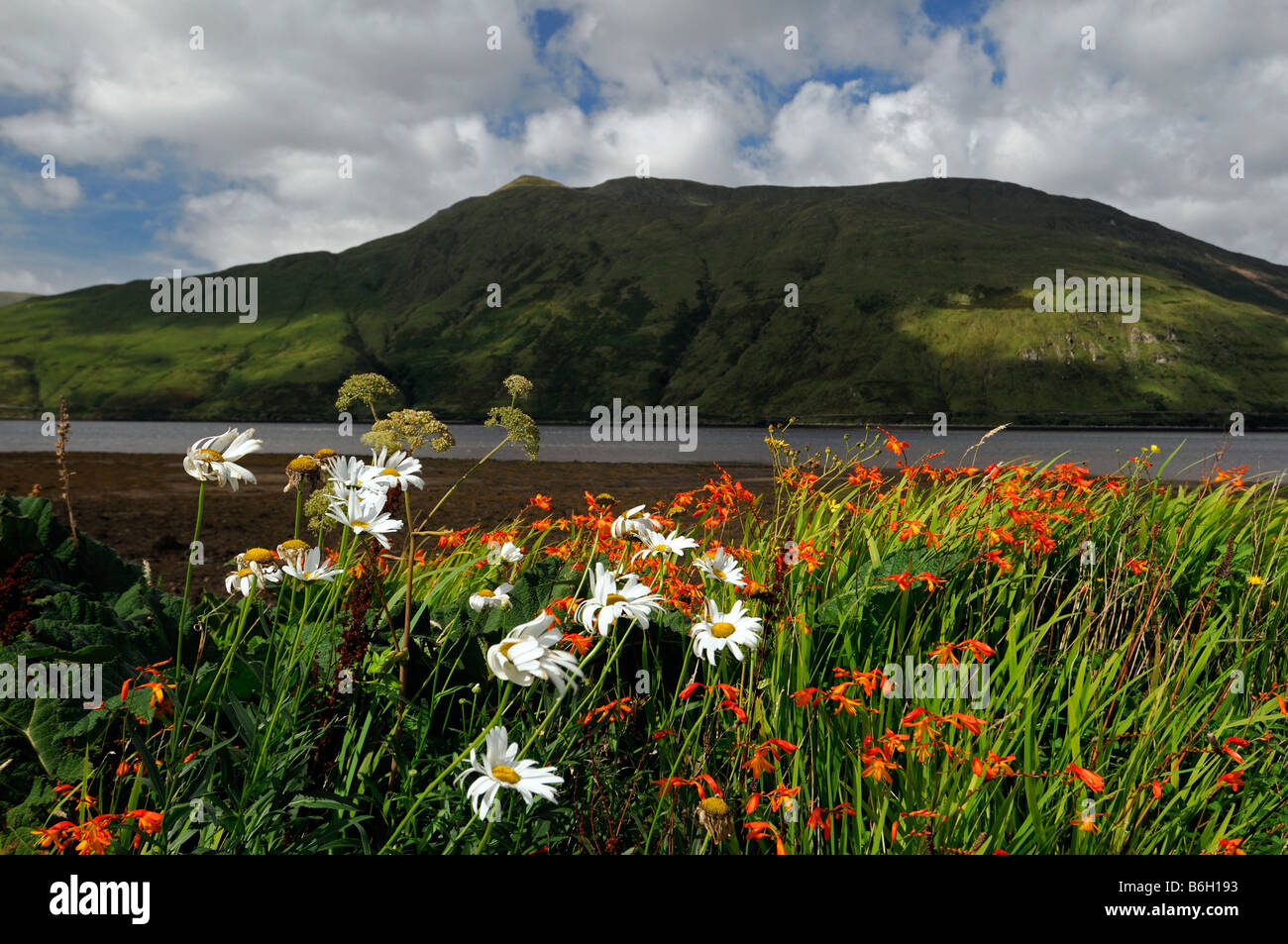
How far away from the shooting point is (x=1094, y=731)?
338cm

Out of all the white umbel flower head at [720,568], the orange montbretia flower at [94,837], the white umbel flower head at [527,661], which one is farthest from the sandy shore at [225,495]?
the white umbel flower head at [527,661]

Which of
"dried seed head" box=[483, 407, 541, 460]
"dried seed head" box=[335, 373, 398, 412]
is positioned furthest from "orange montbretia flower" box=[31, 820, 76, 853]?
"dried seed head" box=[483, 407, 541, 460]

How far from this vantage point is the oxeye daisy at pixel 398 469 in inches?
87.6

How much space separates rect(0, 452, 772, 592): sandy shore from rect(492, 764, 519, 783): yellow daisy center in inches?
204

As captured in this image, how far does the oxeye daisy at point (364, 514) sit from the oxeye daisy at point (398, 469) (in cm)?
9

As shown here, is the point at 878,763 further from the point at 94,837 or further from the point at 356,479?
the point at 94,837

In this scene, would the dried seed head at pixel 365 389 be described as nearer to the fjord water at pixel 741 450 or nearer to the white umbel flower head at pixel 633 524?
the white umbel flower head at pixel 633 524

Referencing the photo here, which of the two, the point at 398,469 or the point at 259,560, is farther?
the point at 398,469

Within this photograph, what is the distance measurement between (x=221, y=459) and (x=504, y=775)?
1079 mm

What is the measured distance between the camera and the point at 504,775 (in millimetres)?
1755

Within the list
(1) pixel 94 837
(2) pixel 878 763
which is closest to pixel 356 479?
(1) pixel 94 837

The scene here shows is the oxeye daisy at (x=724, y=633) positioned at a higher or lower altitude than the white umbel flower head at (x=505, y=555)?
lower

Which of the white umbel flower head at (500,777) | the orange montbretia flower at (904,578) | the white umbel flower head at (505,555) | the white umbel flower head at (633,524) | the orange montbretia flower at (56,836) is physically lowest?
the orange montbretia flower at (56,836)

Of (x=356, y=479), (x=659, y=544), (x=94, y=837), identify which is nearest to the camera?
(x=94, y=837)
